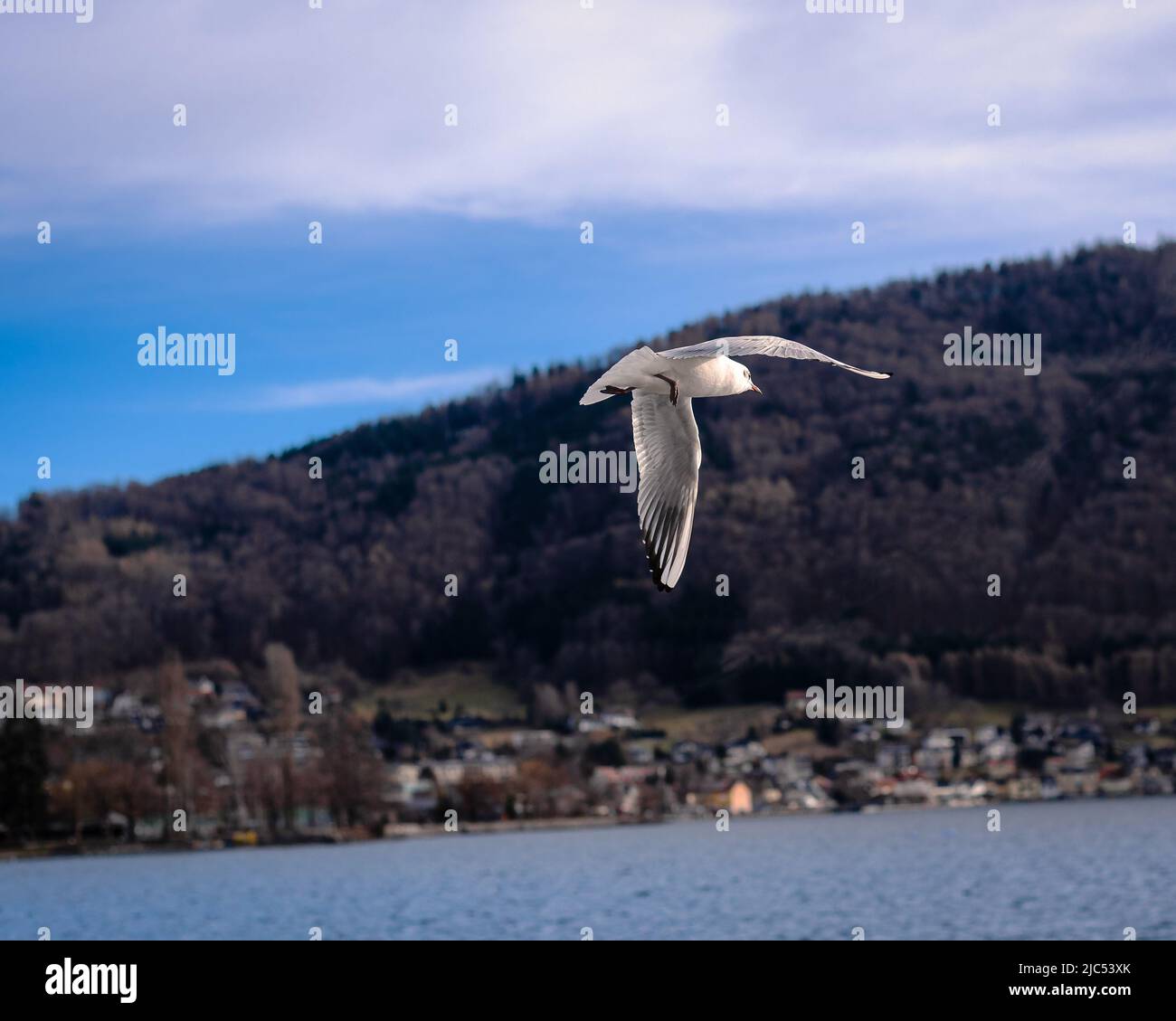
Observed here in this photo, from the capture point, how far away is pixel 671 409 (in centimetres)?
830

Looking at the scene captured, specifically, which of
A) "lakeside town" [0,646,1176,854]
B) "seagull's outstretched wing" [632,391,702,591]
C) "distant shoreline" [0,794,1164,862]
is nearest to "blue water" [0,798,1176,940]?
"distant shoreline" [0,794,1164,862]

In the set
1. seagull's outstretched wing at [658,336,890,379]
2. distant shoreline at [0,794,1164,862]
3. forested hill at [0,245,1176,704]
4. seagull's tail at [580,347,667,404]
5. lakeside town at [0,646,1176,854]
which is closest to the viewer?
seagull's outstretched wing at [658,336,890,379]

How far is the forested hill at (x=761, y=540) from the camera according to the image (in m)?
108

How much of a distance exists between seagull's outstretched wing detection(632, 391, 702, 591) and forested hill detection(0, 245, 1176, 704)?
310 ft

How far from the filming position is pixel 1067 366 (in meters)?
127

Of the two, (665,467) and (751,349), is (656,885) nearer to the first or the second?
(665,467)

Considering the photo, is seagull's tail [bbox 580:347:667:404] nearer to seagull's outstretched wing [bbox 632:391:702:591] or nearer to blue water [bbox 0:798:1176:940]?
seagull's outstretched wing [bbox 632:391:702:591]

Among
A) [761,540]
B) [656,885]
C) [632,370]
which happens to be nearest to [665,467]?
[632,370]

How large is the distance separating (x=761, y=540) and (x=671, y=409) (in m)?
107

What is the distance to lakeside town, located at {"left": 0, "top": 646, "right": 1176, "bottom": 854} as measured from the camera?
3233 inches

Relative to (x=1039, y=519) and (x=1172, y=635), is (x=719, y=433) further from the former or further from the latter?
(x=1172, y=635)
